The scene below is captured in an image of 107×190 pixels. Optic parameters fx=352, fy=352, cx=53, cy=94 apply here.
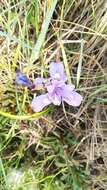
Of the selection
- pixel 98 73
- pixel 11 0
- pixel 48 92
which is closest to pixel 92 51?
pixel 98 73

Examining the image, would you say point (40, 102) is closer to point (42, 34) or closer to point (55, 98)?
point (55, 98)

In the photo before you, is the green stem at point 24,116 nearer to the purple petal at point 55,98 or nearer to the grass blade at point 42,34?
the purple petal at point 55,98

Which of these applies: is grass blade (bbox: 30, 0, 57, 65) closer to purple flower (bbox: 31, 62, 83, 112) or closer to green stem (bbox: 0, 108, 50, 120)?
purple flower (bbox: 31, 62, 83, 112)

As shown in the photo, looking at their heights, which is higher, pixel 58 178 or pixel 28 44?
pixel 28 44

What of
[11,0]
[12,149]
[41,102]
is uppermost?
[11,0]

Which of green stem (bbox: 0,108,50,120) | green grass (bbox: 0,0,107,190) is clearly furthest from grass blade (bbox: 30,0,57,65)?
green stem (bbox: 0,108,50,120)

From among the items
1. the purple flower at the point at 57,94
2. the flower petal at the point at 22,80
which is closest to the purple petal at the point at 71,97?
the purple flower at the point at 57,94

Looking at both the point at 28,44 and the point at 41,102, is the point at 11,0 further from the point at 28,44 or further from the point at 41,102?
the point at 41,102
